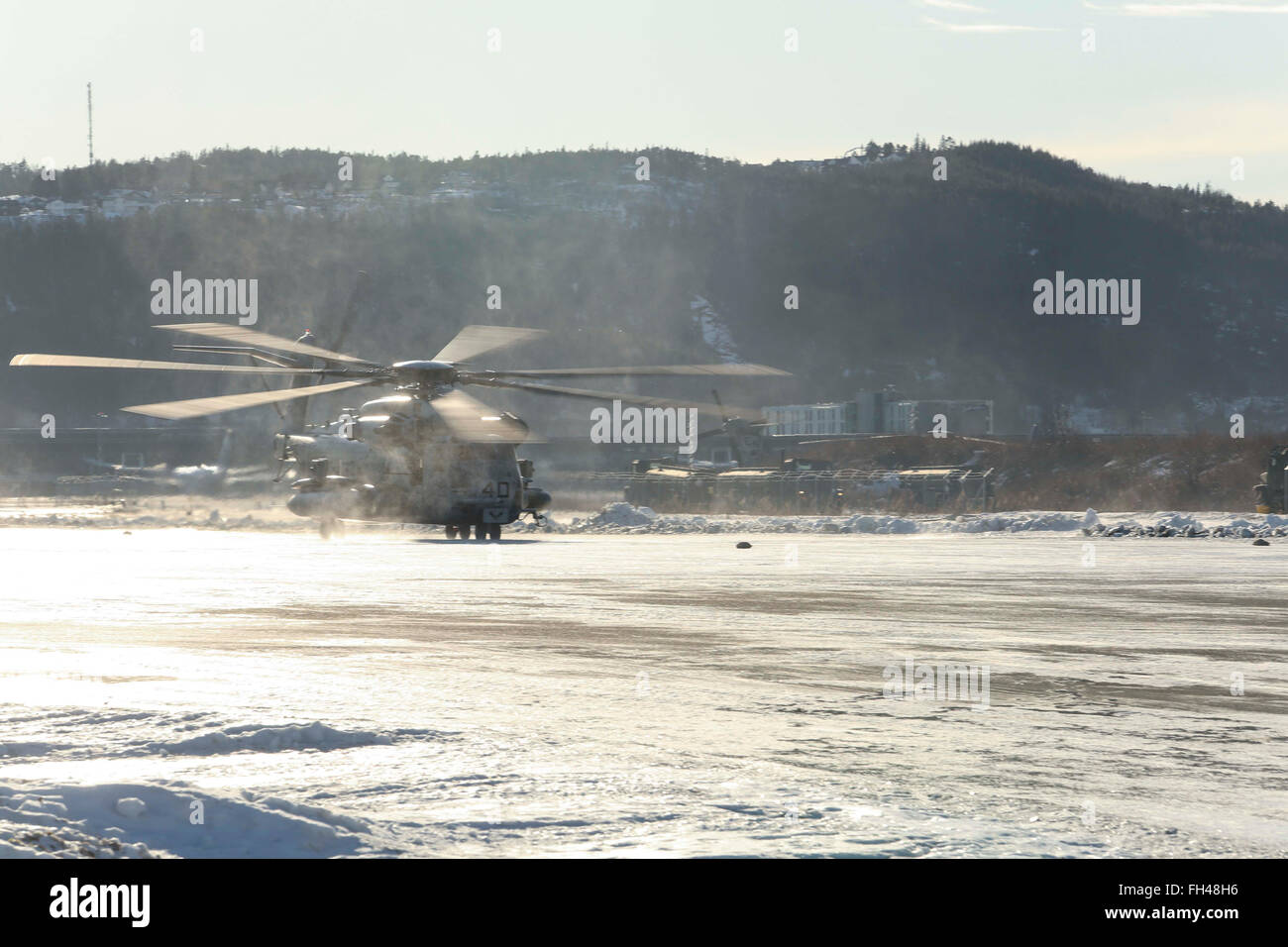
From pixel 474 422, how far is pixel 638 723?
27.4 metres

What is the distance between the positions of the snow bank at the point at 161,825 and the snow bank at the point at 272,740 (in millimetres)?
1623

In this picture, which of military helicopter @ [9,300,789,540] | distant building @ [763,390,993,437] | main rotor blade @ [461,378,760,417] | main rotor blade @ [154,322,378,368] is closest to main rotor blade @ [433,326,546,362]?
military helicopter @ [9,300,789,540]

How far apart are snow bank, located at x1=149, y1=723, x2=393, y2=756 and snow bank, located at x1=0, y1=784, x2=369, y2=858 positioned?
63.9 inches

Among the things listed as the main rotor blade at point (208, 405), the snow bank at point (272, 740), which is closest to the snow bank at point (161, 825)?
the snow bank at point (272, 740)

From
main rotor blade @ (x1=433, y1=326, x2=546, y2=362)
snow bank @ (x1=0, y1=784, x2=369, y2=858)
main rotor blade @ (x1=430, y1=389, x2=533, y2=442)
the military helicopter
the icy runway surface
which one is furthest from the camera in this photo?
the military helicopter

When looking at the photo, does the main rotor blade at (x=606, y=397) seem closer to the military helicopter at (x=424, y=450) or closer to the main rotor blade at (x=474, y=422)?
the military helicopter at (x=424, y=450)

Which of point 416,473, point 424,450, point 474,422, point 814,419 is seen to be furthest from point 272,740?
point 814,419

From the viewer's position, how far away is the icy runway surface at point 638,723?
6.69m

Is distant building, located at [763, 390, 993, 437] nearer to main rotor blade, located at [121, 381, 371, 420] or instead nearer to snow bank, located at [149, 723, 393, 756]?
main rotor blade, located at [121, 381, 371, 420]

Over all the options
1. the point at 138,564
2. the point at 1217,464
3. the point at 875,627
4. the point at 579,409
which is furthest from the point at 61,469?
the point at 875,627

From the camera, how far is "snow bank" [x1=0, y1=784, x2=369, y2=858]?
6117 millimetres

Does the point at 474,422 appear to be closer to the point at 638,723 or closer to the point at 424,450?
the point at 424,450

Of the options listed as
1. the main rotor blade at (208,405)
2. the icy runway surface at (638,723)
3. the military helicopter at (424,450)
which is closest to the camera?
the icy runway surface at (638,723)
